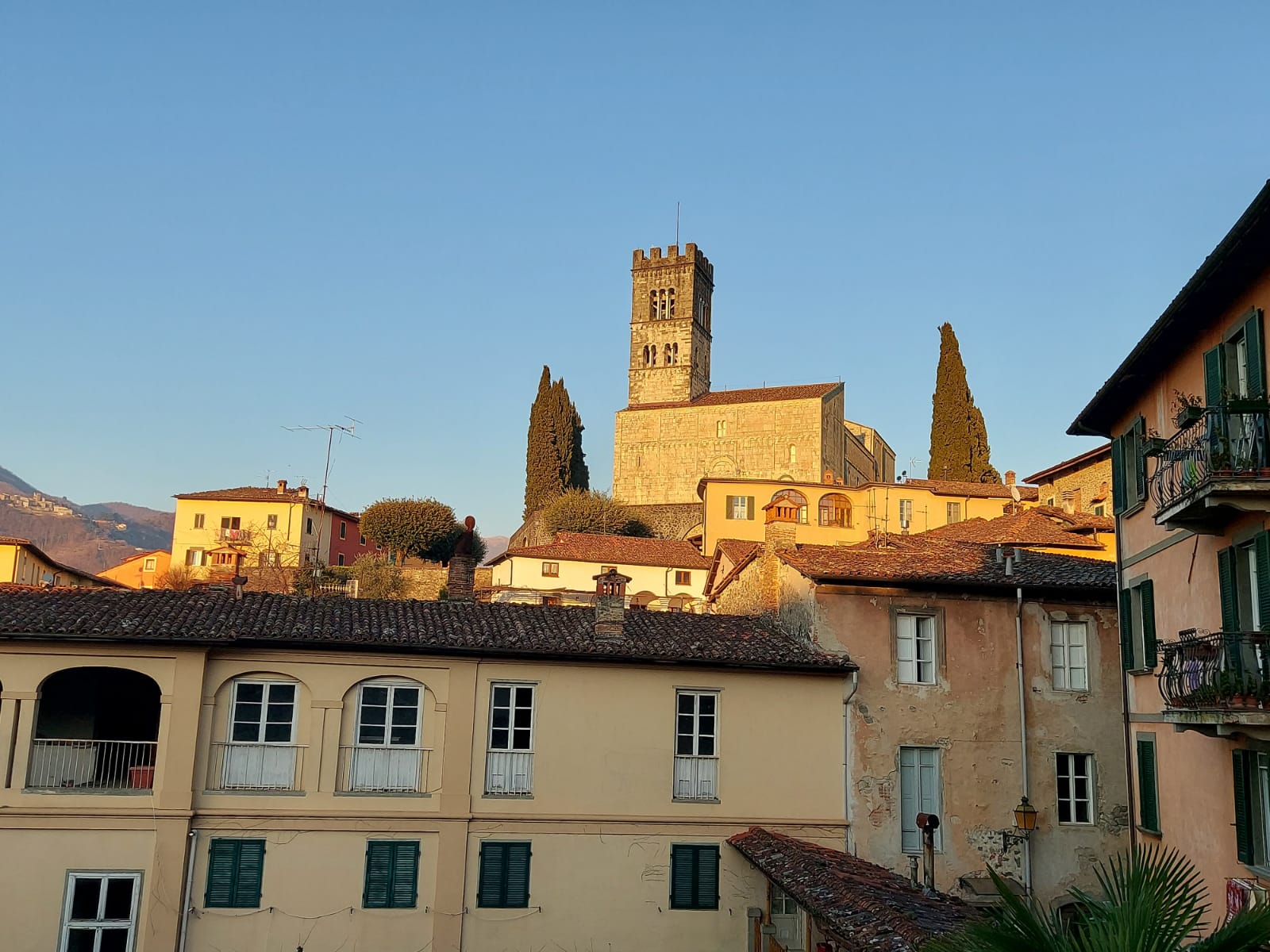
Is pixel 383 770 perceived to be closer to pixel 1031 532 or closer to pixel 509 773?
pixel 509 773

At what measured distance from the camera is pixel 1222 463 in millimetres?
12750

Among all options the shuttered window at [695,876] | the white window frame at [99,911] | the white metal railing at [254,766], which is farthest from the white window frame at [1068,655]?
the white window frame at [99,911]

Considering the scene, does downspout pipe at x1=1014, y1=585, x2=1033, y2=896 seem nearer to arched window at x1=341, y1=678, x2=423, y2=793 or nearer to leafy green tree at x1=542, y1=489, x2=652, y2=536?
arched window at x1=341, y1=678, x2=423, y2=793

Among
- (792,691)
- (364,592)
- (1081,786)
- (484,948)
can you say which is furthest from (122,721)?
(364,592)

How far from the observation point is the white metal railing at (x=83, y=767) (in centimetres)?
1911

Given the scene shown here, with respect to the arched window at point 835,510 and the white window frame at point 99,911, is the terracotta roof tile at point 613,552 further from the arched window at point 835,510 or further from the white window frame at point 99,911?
the white window frame at point 99,911

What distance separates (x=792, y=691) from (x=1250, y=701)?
32.6 ft

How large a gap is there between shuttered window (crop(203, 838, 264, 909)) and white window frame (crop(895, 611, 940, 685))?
12.3 metres

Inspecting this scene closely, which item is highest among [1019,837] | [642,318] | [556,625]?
[642,318]

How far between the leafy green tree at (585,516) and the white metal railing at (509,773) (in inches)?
2148

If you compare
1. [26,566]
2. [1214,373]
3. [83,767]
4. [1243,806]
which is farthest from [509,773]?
[26,566]

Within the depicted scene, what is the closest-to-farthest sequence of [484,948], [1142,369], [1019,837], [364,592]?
[1142,369], [484,948], [1019,837], [364,592]

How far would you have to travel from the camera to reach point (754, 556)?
27594mm

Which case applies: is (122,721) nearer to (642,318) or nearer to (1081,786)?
(1081,786)
